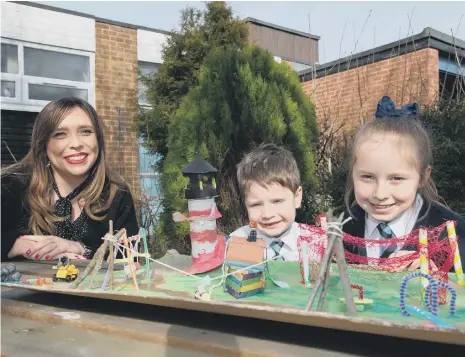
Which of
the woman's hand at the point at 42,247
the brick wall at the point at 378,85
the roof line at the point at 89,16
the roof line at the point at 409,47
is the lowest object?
the woman's hand at the point at 42,247

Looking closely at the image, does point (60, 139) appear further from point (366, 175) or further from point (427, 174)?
point (427, 174)

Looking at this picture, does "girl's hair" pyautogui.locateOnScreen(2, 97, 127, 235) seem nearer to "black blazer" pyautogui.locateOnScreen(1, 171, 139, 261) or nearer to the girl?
"black blazer" pyautogui.locateOnScreen(1, 171, 139, 261)

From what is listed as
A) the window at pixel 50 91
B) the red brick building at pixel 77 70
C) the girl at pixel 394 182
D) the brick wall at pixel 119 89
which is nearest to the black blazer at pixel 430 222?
the girl at pixel 394 182

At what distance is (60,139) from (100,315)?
1098mm

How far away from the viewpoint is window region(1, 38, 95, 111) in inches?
275

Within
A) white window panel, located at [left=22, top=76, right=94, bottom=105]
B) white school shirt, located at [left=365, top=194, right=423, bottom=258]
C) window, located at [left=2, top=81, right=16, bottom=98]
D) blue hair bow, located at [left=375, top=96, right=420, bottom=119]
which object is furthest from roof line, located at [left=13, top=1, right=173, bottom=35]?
white school shirt, located at [left=365, top=194, right=423, bottom=258]

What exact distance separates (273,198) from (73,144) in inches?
34.5

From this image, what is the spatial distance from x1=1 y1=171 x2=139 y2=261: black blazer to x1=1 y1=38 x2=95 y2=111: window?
216 inches

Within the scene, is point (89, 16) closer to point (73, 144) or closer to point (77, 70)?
point (77, 70)

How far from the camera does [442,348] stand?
0.76 meters

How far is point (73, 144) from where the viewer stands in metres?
1.95

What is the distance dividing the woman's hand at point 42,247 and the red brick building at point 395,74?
152 inches

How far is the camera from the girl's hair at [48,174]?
194 cm

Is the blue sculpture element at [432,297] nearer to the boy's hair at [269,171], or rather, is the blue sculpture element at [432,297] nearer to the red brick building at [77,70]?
the boy's hair at [269,171]
